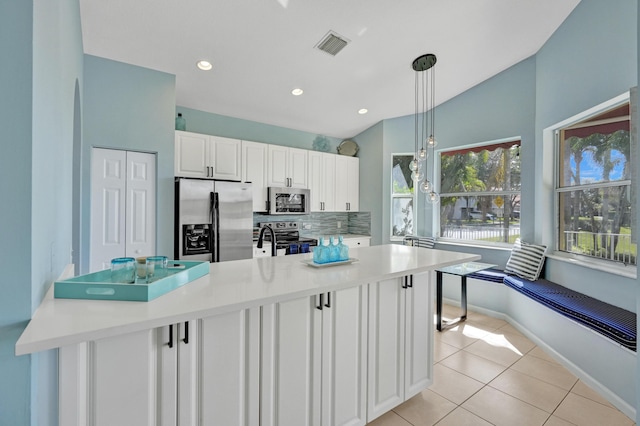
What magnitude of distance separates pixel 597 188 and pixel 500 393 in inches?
81.4

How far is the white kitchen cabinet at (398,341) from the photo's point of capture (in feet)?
5.83

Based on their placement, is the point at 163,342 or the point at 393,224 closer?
the point at 163,342

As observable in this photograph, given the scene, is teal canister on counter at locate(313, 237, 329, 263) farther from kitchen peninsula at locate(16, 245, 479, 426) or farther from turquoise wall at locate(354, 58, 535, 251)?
turquoise wall at locate(354, 58, 535, 251)

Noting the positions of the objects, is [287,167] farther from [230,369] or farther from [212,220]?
[230,369]

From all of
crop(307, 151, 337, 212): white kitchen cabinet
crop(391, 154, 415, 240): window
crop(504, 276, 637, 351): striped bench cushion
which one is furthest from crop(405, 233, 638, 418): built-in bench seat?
crop(307, 151, 337, 212): white kitchen cabinet

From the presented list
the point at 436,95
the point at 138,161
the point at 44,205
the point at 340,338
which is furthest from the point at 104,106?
the point at 436,95

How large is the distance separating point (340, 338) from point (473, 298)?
3.06 meters

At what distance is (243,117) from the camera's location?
4.39 metres

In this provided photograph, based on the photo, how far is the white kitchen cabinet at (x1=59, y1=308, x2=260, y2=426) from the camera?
0.99 meters

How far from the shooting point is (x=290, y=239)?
451 centimetres

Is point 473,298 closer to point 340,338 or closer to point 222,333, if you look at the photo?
point 340,338

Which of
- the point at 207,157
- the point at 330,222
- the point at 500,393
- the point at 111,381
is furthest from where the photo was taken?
the point at 330,222

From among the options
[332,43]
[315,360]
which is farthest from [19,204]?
[332,43]

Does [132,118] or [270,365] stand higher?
[132,118]
